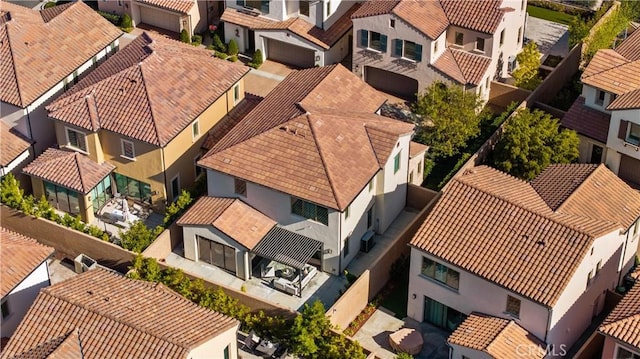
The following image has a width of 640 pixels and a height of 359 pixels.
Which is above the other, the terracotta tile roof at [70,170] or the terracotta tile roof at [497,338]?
the terracotta tile roof at [70,170]

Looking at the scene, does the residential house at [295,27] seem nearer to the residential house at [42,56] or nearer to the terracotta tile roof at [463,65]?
the terracotta tile roof at [463,65]

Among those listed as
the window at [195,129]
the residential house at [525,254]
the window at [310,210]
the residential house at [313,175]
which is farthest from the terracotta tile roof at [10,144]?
the residential house at [525,254]

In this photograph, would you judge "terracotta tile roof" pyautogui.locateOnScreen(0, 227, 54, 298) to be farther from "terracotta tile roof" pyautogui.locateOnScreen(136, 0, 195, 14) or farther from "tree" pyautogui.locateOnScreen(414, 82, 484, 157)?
"terracotta tile roof" pyautogui.locateOnScreen(136, 0, 195, 14)

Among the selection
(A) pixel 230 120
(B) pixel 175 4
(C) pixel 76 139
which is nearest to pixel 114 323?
(C) pixel 76 139

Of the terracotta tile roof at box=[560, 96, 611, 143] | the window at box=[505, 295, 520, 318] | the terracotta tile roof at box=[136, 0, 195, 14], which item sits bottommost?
the window at box=[505, 295, 520, 318]

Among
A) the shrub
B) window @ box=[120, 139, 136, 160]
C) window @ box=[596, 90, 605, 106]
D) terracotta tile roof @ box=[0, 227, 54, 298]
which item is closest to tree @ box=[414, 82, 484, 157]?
window @ box=[596, 90, 605, 106]

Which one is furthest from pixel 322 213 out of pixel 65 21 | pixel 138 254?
pixel 65 21
